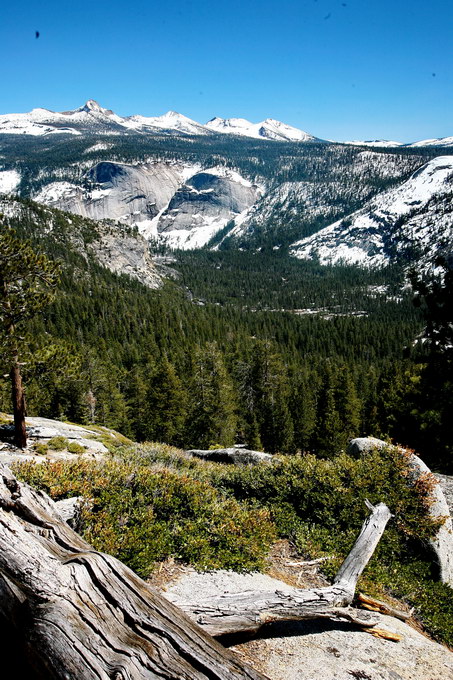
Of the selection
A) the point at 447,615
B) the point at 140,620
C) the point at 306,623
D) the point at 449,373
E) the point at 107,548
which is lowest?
the point at 447,615

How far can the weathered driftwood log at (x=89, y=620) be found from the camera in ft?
10.3

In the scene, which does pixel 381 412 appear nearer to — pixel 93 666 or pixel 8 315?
pixel 8 315

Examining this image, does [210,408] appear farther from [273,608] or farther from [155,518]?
[273,608]

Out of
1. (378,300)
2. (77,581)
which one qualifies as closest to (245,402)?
(77,581)

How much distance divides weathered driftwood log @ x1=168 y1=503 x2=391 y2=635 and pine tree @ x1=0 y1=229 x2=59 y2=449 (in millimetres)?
12567

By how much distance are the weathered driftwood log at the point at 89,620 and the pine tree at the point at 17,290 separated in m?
12.7

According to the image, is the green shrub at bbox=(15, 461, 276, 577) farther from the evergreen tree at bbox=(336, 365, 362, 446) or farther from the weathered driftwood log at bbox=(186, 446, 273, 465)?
the evergreen tree at bbox=(336, 365, 362, 446)

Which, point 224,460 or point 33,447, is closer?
point 33,447

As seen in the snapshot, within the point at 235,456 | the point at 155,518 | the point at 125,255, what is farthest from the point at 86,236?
the point at 155,518

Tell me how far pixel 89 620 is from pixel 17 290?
14921 mm

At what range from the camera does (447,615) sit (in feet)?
28.9

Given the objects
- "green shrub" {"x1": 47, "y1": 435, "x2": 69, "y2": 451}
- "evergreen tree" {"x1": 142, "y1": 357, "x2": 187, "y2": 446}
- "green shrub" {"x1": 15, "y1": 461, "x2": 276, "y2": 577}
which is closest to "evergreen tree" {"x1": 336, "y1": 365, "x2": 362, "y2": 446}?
"evergreen tree" {"x1": 142, "y1": 357, "x2": 187, "y2": 446}

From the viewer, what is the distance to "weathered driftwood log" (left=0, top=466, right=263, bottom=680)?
3146mm

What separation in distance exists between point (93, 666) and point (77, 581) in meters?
0.90
